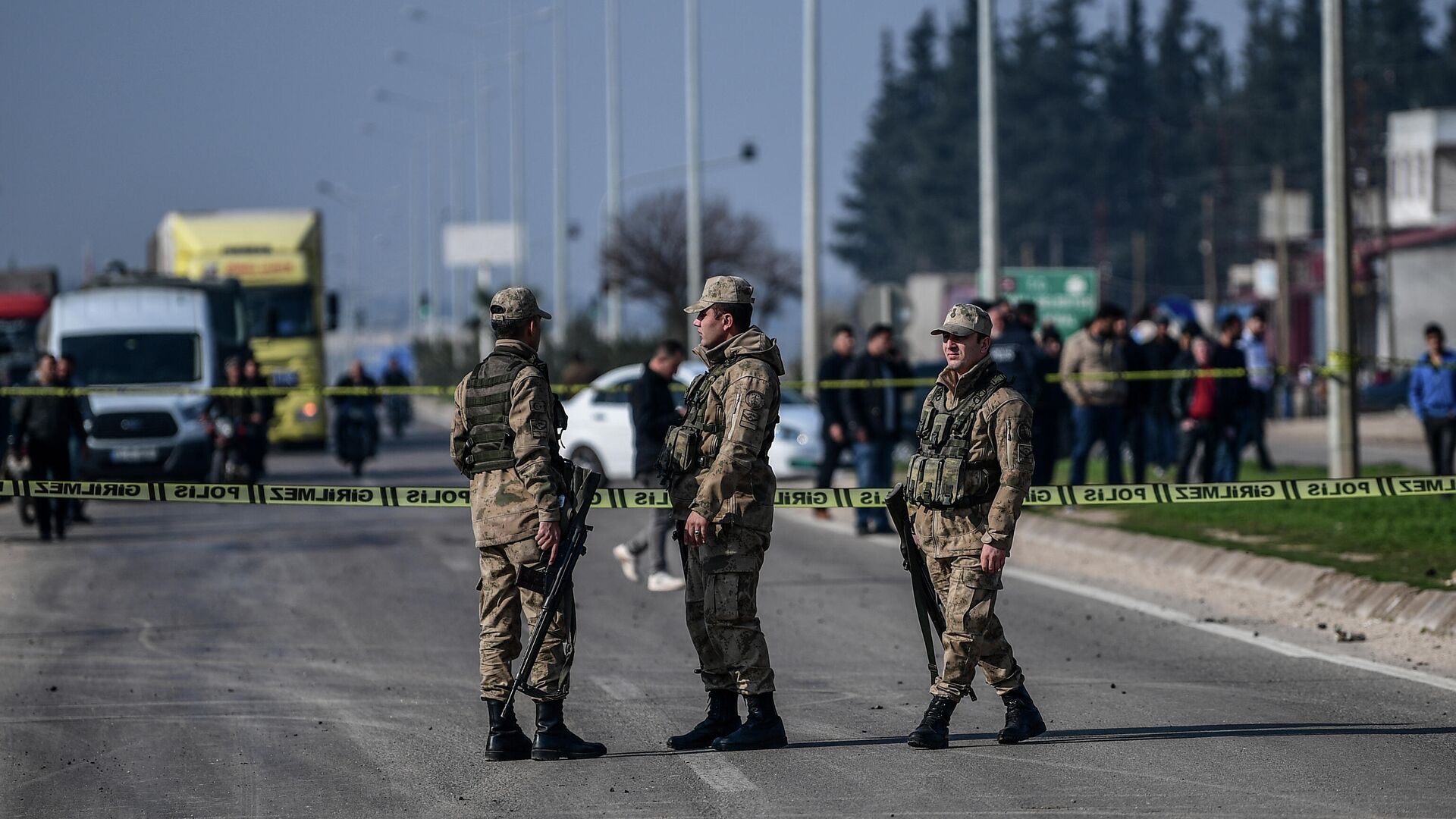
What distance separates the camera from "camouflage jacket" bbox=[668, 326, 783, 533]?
24.7ft

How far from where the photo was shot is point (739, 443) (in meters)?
7.53

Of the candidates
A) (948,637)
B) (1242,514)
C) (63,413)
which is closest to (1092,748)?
(948,637)

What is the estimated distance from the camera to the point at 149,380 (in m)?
25.6

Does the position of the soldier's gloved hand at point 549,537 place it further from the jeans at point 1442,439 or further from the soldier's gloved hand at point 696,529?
the jeans at point 1442,439

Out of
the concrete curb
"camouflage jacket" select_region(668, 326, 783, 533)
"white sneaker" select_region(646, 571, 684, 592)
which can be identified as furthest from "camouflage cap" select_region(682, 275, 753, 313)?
"white sneaker" select_region(646, 571, 684, 592)

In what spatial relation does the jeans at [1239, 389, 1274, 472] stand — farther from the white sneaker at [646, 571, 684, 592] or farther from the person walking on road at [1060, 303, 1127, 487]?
the white sneaker at [646, 571, 684, 592]

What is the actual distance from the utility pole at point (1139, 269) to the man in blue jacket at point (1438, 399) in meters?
65.6

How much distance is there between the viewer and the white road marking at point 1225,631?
934cm

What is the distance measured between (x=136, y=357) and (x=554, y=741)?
19541mm

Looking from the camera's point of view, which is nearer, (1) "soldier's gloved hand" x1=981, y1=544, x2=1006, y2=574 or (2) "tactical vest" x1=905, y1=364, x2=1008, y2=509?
(1) "soldier's gloved hand" x1=981, y1=544, x2=1006, y2=574

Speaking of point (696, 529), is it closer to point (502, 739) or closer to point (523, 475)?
point (523, 475)

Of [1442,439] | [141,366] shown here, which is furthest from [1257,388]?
[141,366]

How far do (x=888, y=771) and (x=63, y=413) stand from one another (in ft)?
41.7

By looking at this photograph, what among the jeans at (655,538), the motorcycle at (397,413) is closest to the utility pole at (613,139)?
the motorcycle at (397,413)
